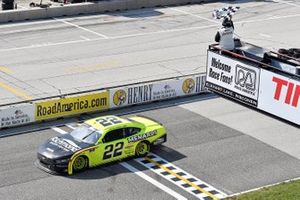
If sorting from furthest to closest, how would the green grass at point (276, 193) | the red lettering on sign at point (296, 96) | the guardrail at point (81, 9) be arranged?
the guardrail at point (81, 9) → the red lettering on sign at point (296, 96) → the green grass at point (276, 193)

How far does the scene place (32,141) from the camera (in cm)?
2769

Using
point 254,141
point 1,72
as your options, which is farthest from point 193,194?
point 1,72

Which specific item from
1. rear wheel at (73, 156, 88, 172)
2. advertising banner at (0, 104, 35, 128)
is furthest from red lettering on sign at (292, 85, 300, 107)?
advertising banner at (0, 104, 35, 128)

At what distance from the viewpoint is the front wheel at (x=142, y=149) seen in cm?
2614

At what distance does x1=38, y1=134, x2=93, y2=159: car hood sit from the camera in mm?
24266

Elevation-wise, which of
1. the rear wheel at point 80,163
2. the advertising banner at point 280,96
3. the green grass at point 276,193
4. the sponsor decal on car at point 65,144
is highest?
the advertising banner at point 280,96

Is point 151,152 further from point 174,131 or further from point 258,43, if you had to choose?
point 258,43

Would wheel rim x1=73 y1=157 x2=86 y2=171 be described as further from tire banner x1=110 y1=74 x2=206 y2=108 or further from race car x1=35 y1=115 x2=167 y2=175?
tire banner x1=110 y1=74 x2=206 y2=108

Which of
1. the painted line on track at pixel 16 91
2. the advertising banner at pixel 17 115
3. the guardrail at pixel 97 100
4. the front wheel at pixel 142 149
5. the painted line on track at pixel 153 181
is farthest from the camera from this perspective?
the painted line on track at pixel 16 91

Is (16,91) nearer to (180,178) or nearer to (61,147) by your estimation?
(61,147)

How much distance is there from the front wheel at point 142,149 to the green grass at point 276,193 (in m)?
4.72

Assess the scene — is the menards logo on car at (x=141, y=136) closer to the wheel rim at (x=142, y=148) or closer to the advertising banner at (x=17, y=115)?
the wheel rim at (x=142, y=148)

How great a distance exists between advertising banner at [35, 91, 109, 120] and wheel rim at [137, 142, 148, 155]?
538cm

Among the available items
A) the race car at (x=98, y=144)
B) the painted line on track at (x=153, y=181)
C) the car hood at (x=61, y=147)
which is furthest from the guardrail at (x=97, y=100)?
the painted line on track at (x=153, y=181)
